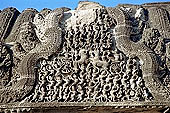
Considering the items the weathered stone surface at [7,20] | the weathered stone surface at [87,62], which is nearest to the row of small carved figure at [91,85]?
the weathered stone surface at [87,62]

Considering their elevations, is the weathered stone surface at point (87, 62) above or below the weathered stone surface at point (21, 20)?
below

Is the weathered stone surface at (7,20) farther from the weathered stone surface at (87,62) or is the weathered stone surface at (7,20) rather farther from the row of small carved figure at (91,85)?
the row of small carved figure at (91,85)

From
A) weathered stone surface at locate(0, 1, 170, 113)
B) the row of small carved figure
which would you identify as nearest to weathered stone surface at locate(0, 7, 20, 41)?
weathered stone surface at locate(0, 1, 170, 113)

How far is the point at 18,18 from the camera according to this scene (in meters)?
5.62

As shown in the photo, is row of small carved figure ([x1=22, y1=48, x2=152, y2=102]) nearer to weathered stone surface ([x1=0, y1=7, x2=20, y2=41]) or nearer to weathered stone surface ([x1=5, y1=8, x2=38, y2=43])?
weathered stone surface ([x1=5, y1=8, x2=38, y2=43])

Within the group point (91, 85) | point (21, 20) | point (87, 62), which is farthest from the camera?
point (21, 20)

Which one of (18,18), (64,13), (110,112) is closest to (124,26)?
(64,13)

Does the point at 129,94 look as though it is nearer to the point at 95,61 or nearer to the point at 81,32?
the point at 95,61

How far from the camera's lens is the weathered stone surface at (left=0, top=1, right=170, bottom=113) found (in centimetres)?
460

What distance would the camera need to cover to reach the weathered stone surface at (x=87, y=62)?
4602mm

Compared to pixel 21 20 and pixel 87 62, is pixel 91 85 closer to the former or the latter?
pixel 87 62

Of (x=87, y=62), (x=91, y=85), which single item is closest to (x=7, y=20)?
(x=87, y=62)

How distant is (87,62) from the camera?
4.95 metres

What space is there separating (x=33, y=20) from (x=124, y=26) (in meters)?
1.68
